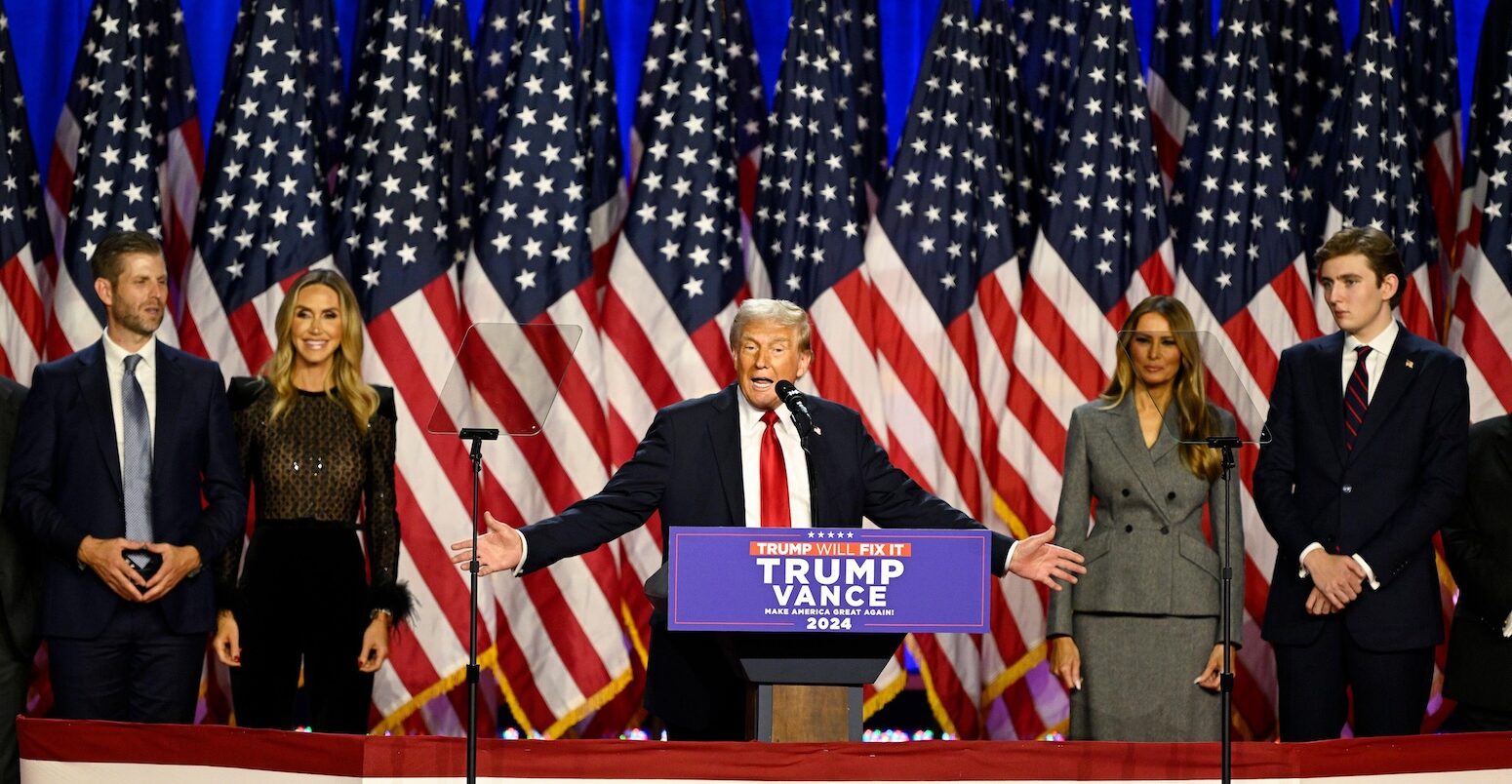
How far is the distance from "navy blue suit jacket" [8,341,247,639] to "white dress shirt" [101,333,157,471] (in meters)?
0.02

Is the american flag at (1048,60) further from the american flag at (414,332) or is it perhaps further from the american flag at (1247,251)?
the american flag at (414,332)

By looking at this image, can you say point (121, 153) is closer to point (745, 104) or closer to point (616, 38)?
point (616, 38)

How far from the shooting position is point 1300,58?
5.59 m

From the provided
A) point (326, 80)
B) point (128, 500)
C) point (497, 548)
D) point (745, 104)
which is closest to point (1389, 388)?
point (497, 548)

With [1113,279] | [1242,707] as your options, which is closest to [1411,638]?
[1242,707]

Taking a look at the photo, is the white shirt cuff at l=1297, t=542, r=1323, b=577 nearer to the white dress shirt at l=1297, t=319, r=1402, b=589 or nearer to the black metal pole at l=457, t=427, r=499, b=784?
the white dress shirt at l=1297, t=319, r=1402, b=589

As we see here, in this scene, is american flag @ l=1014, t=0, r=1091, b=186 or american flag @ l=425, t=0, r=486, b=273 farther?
american flag @ l=1014, t=0, r=1091, b=186

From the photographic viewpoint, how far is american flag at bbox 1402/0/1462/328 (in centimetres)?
550

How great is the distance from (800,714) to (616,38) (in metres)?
A: 3.44

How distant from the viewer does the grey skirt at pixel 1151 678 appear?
4.15 metres

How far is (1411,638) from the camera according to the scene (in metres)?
3.93

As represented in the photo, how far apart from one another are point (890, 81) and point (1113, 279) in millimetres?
1159

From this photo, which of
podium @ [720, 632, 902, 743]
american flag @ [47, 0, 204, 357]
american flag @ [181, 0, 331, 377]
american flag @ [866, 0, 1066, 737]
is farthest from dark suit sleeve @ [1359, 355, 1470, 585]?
american flag @ [47, 0, 204, 357]

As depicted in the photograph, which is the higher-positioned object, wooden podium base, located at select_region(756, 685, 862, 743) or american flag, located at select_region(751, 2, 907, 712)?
american flag, located at select_region(751, 2, 907, 712)
